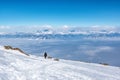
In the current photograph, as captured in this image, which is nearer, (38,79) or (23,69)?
(38,79)

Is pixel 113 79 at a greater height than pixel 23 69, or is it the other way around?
pixel 23 69

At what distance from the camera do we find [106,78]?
2431 centimetres

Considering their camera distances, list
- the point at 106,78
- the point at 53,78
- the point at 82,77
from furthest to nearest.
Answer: the point at 106,78, the point at 82,77, the point at 53,78

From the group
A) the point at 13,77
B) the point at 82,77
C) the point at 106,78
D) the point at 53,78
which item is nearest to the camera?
the point at 13,77

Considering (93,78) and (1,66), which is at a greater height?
(1,66)

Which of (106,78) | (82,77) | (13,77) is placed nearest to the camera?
(13,77)

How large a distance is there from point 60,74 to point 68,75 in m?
0.97

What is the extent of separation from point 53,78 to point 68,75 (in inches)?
95.4

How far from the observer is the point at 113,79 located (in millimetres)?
24312

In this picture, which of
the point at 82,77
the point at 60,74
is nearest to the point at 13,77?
the point at 60,74

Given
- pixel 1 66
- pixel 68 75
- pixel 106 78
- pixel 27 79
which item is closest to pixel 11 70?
pixel 1 66

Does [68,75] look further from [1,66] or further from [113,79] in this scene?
[1,66]

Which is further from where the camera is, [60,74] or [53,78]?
[60,74]

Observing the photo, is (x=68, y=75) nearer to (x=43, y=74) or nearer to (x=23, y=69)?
(x=43, y=74)
